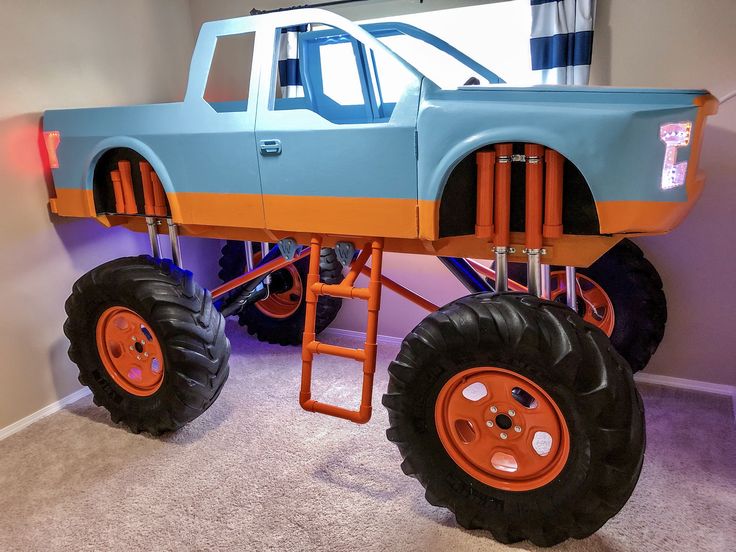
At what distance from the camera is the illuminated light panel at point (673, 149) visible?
Answer: 163 centimetres

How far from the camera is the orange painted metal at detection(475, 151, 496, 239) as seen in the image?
1891 mm

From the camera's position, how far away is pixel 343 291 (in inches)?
84.9

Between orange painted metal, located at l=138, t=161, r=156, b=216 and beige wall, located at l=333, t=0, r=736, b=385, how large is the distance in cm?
216

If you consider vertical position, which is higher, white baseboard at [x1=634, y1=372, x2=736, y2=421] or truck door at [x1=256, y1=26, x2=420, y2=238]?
truck door at [x1=256, y1=26, x2=420, y2=238]

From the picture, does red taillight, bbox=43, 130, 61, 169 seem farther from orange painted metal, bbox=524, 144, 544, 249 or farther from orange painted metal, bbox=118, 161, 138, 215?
orange painted metal, bbox=524, 144, 544, 249

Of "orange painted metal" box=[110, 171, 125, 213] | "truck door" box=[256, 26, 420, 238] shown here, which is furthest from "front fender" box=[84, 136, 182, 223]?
"truck door" box=[256, 26, 420, 238]

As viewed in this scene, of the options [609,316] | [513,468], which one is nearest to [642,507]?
[513,468]

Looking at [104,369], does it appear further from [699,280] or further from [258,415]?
[699,280]

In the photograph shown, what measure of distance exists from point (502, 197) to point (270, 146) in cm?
91

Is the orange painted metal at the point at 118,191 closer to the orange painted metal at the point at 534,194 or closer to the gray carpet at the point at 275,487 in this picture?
the gray carpet at the point at 275,487

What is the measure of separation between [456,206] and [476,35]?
1480 mm

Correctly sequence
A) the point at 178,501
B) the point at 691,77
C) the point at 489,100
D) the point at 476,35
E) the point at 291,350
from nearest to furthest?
the point at 489,100, the point at 178,501, the point at 691,77, the point at 476,35, the point at 291,350

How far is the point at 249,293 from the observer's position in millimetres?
3029

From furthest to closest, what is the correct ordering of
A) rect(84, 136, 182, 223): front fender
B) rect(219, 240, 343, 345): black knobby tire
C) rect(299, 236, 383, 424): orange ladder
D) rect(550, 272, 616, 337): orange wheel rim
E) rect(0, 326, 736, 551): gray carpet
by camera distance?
rect(219, 240, 343, 345): black knobby tire → rect(550, 272, 616, 337): orange wheel rim → rect(84, 136, 182, 223): front fender → rect(299, 236, 383, 424): orange ladder → rect(0, 326, 736, 551): gray carpet
